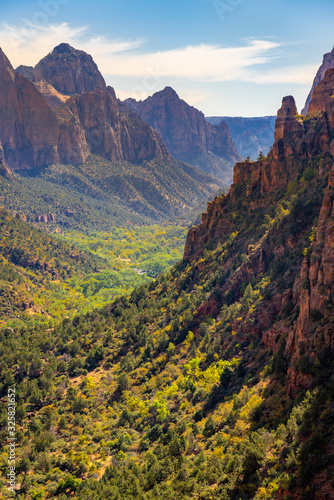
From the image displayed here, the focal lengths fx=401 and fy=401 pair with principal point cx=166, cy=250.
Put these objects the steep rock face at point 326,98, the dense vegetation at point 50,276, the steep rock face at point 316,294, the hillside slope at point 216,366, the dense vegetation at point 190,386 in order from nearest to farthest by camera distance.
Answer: the dense vegetation at point 190,386, the hillside slope at point 216,366, the steep rock face at point 316,294, the steep rock face at point 326,98, the dense vegetation at point 50,276

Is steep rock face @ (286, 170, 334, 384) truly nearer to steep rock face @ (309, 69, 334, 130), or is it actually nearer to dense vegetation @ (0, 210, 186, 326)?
steep rock face @ (309, 69, 334, 130)

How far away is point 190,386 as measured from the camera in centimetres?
5897

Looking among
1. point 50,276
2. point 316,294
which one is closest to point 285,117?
point 316,294

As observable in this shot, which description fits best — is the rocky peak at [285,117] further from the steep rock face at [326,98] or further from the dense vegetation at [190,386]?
the dense vegetation at [190,386]

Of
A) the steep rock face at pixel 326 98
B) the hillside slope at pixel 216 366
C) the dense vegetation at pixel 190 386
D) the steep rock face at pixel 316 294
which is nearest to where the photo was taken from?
the dense vegetation at pixel 190 386

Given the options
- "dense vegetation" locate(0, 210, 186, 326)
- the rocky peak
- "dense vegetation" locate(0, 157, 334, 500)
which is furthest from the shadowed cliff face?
"dense vegetation" locate(0, 210, 186, 326)

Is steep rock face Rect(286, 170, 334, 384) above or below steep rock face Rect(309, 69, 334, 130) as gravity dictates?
below

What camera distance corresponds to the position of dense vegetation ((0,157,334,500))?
106 ft

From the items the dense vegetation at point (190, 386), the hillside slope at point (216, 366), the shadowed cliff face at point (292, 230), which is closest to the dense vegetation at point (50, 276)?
Answer: the hillside slope at point (216, 366)

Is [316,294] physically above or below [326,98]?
below

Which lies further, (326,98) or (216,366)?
(326,98)

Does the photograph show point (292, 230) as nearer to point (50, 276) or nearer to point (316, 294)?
point (316, 294)

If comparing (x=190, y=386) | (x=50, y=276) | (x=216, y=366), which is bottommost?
(x=50, y=276)

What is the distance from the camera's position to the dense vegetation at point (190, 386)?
3222cm
